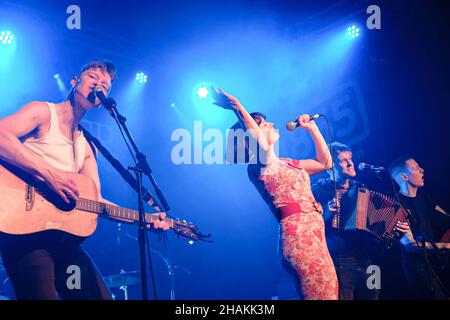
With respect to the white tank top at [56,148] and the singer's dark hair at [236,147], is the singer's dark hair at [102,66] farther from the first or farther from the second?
the singer's dark hair at [236,147]

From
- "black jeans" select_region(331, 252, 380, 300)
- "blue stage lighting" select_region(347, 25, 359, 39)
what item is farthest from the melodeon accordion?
"blue stage lighting" select_region(347, 25, 359, 39)

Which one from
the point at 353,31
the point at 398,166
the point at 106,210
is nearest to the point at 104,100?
the point at 106,210

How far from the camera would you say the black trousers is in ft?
9.52

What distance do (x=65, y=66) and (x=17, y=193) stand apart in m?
5.74

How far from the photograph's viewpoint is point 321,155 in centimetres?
400

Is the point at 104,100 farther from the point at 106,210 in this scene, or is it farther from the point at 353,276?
the point at 353,276

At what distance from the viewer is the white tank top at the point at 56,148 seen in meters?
3.57

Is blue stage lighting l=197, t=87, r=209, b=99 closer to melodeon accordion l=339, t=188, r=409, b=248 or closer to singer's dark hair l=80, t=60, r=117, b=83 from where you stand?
singer's dark hair l=80, t=60, r=117, b=83

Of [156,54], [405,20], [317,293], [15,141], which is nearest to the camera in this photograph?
[317,293]

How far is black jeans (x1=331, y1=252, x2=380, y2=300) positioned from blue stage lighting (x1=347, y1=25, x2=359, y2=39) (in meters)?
4.96

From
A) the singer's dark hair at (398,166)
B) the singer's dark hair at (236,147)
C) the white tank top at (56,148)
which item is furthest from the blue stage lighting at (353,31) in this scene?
the white tank top at (56,148)

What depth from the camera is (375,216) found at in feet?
15.9
